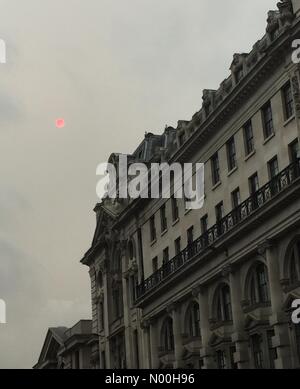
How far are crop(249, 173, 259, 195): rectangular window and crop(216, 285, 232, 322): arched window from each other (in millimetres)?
6253

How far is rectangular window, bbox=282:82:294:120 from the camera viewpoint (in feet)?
135

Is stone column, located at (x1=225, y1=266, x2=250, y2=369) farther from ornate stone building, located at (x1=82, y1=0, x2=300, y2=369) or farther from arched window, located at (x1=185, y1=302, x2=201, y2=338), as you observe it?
arched window, located at (x1=185, y1=302, x2=201, y2=338)

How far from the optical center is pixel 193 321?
5262 centimetres

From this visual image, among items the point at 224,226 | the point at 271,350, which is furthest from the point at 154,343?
the point at 271,350

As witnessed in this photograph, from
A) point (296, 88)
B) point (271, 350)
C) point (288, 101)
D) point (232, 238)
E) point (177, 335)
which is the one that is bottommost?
point (271, 350)

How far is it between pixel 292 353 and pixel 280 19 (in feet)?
51.8

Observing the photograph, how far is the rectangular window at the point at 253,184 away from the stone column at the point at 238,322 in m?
4.32

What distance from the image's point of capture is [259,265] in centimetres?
4384

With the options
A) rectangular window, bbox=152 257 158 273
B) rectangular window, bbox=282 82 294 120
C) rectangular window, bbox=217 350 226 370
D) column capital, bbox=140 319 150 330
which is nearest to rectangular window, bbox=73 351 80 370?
column capital, bbox=140 319 150 330

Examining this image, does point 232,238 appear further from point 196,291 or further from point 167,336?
point 167,336

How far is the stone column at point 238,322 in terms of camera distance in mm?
44094

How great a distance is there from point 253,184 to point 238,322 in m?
7.27
